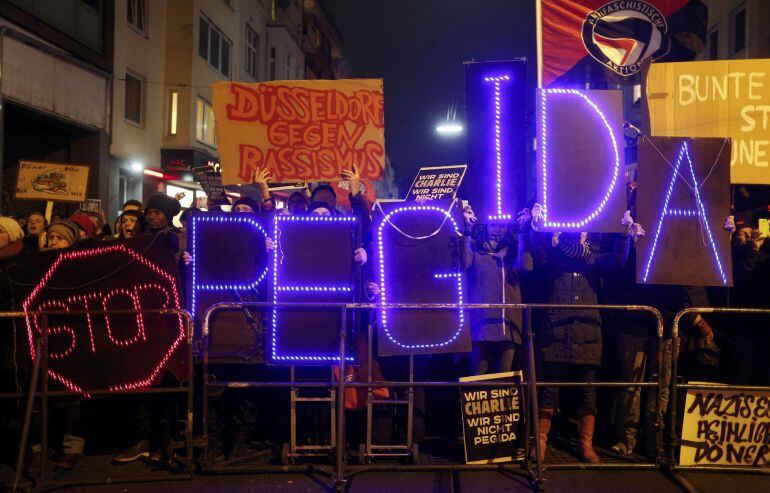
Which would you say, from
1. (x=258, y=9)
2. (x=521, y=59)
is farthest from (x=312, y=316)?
(x=258, y=9)

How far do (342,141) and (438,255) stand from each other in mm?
1551

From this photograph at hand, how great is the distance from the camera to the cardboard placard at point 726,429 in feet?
16.5

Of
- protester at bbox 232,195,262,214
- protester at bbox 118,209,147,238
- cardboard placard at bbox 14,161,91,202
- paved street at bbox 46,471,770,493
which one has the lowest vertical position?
paved street at bbox 46,471,770,493

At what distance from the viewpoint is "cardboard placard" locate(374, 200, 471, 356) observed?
17.3 ft

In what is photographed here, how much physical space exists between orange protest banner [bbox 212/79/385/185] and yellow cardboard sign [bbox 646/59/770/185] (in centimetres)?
270

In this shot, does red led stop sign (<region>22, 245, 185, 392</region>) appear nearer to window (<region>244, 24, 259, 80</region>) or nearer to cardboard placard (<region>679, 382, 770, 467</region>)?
cardboard placard (<region>679, 382, 770, 467</region>)

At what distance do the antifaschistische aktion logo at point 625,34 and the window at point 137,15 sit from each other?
16.7m

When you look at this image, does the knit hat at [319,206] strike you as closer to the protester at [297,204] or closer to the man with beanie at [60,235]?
the protester at [297,204]

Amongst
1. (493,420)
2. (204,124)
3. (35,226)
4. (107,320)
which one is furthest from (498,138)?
(204,124)

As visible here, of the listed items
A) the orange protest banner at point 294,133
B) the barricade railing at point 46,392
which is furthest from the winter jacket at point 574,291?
the barricade railing at point 46,392

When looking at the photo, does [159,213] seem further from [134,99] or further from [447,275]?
[134,99]

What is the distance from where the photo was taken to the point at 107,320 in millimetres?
5188

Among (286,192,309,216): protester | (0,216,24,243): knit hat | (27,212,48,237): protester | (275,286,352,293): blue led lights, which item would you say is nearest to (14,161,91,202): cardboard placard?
(27,212,48,237): protester

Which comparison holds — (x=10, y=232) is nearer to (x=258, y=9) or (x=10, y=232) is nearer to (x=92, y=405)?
(x=92, y=405)
